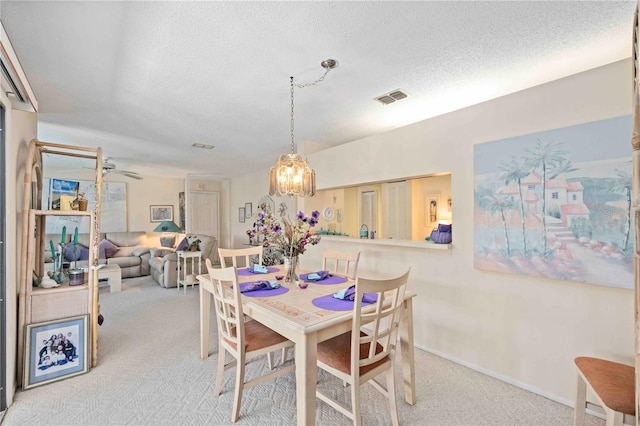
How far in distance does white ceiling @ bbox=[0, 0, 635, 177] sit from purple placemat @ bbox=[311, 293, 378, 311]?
1713mm

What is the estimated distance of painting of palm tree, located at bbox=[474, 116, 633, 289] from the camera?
5.95 feet

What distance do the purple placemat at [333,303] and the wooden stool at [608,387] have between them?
3.87 feet

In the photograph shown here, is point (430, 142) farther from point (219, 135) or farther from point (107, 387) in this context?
point (107, 387)

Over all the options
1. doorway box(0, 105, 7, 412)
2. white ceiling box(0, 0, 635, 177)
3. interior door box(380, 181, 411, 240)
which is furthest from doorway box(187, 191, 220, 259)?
doorway box(0, 105, 7, 412)

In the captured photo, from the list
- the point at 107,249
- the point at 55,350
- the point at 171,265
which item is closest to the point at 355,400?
the point at 55,350

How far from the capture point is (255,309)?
6.10ft

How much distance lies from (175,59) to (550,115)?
2.77 metres

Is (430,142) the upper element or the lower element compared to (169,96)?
lower

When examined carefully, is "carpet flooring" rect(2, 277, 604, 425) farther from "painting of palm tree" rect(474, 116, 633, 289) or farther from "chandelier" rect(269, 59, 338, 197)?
"chandelier" rect(269, 59, 338, 197)

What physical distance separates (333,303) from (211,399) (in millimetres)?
1178

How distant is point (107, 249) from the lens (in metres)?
6.31

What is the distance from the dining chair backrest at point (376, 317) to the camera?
1538 mm

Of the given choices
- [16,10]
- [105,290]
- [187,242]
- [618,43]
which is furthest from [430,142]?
[105,290]

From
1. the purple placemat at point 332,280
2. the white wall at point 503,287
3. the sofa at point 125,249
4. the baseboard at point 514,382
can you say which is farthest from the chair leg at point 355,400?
the sofa at point 125,249
